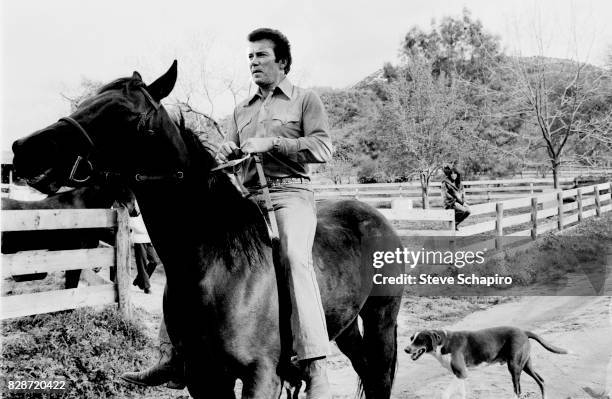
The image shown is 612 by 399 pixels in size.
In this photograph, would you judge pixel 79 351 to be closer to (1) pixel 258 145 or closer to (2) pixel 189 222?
(2) pixel 189 222

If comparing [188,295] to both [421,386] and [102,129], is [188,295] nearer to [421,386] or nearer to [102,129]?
[102,129]

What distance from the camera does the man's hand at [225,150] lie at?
2643 millimetres

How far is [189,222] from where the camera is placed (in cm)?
243

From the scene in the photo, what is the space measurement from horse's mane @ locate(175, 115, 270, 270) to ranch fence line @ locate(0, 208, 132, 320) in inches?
147

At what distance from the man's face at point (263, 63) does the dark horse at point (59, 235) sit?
482 centimetres

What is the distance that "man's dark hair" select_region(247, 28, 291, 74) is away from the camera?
9.34ft

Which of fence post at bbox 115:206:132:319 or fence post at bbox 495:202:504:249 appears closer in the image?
fence post at bbox 115:206:132:319

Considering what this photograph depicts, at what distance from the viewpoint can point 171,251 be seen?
2.40 m

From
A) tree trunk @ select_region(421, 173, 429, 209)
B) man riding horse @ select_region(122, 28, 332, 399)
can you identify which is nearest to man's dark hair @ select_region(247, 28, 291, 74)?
man riding horse @ select_region(122, 28, 332, 399)

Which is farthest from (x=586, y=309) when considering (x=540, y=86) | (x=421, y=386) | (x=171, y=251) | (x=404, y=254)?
(x=540, y=86)

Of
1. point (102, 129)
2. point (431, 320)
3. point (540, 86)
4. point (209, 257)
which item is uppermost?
point (540, 86)

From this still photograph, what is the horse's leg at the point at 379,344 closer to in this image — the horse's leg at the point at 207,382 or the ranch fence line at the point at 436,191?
the horse's leg at the point at 207,382

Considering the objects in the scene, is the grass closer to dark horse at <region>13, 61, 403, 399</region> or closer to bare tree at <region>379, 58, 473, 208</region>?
dark horse at <region>13, 61, 403, 399</region>

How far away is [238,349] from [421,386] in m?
2.87
